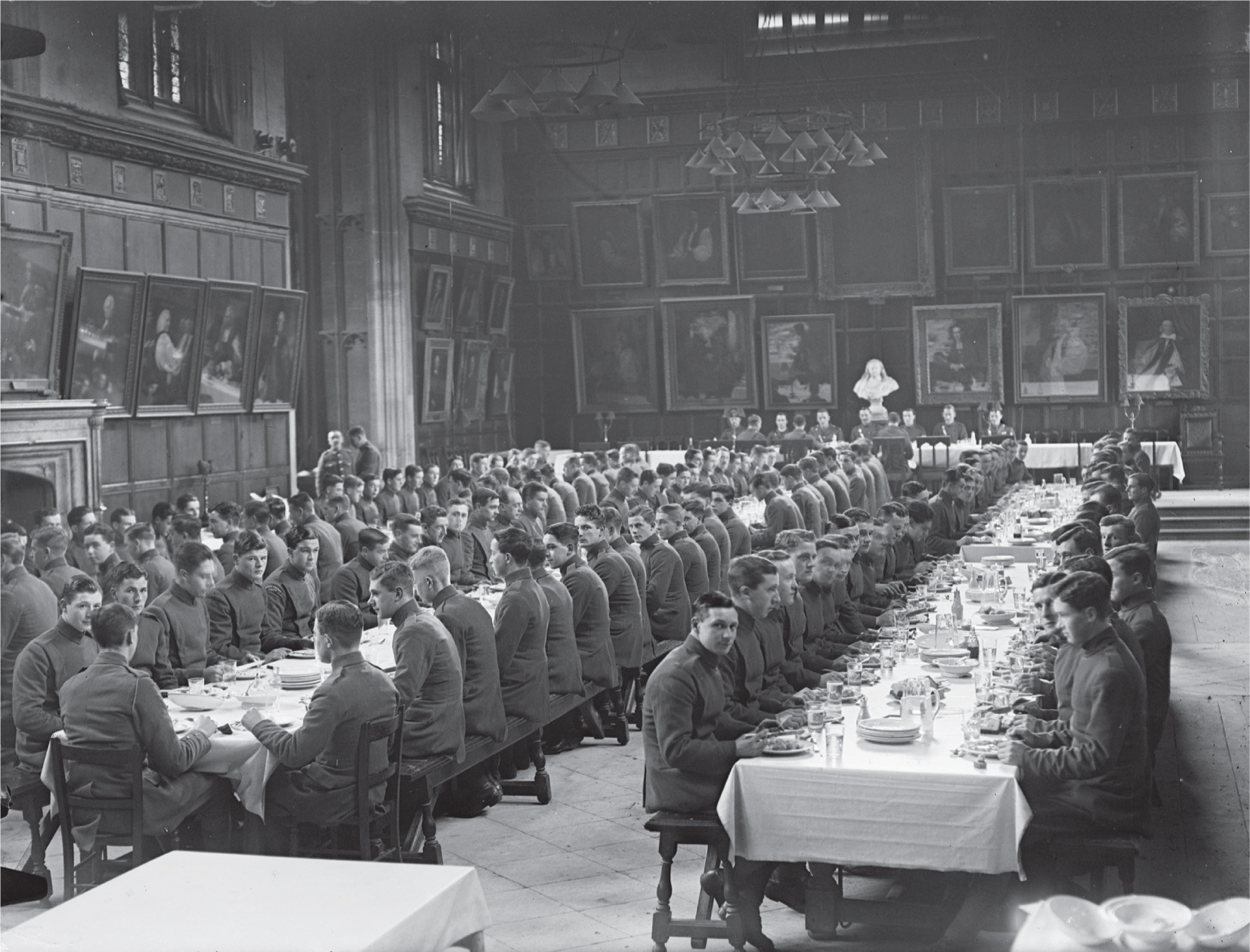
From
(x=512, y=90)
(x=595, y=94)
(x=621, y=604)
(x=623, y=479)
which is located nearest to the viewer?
(x=621, y=604)

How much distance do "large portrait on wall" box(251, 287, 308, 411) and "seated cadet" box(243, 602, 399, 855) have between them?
1149 cm

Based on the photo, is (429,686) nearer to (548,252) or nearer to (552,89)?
(552,89)

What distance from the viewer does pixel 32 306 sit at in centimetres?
1263

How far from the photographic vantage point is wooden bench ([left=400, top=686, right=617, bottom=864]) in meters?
6.23

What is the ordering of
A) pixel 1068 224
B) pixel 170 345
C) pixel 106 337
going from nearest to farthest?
pixel 106 337
pixel 170 345
pixel 1068 224

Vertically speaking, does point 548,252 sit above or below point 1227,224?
above

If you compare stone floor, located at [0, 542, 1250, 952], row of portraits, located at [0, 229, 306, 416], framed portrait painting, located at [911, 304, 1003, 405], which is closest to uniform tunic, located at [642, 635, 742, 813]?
stone floor, located at [0, 542, 1250, 952]

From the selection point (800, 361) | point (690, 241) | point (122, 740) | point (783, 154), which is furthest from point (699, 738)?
point (690, 241)

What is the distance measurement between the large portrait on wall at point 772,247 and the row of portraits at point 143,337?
9561 mm

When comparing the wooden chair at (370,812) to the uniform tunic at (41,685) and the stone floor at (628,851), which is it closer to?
the stone floor at (628,851)

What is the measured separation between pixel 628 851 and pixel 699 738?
163 centimetres

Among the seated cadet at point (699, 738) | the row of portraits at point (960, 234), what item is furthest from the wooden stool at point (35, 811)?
the row of portraits at point (960, 234)

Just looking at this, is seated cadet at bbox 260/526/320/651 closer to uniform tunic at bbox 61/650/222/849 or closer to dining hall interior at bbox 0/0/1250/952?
dining hall interior at bbox 0/0/1250/952

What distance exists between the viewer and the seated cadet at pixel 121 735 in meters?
5.42
